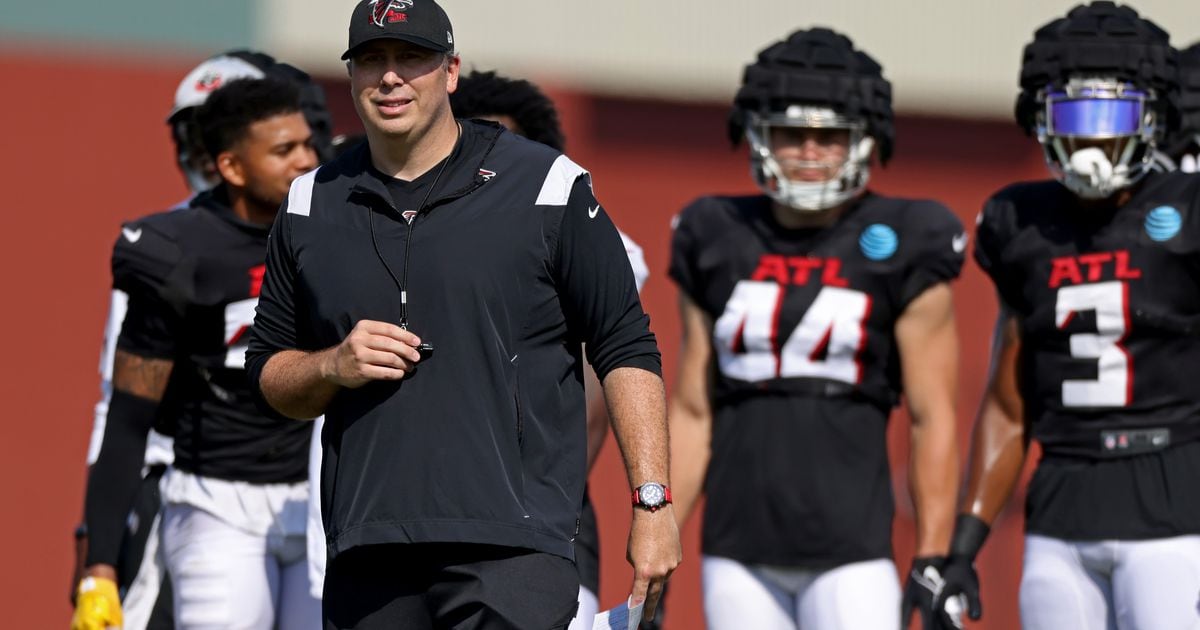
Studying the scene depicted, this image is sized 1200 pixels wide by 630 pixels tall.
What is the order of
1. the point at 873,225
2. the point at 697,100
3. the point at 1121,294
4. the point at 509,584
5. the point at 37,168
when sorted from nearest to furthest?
the point at 509,584, the point at 1121,294, the point at 873,225, the point at 37,168, the point at 697,100

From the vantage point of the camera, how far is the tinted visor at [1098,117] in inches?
215

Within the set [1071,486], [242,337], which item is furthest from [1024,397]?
[242,337]

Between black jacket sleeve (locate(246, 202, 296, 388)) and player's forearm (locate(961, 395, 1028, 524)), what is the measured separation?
226 centimetres

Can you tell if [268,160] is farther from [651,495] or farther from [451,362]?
[651,495]

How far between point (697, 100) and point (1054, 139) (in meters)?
5.31

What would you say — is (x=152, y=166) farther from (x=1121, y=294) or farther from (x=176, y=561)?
(x=1121, y=294)

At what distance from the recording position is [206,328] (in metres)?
5.43

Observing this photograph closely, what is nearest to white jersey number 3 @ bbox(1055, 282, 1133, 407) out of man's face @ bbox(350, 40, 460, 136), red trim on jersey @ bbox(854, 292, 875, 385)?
red trim on jersey @ bbox(854, 292, 875, 385)

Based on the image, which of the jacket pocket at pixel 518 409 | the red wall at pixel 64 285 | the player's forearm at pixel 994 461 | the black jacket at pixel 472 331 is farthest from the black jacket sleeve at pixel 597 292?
the red wall at pixel 64 285

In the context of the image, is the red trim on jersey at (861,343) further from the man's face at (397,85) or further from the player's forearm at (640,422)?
the man's face at (397,85)

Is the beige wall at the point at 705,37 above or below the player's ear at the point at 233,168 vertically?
above

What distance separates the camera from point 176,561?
5488 millimetres

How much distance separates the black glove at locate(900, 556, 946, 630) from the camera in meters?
5.54

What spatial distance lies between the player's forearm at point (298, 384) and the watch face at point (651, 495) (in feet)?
2.03
